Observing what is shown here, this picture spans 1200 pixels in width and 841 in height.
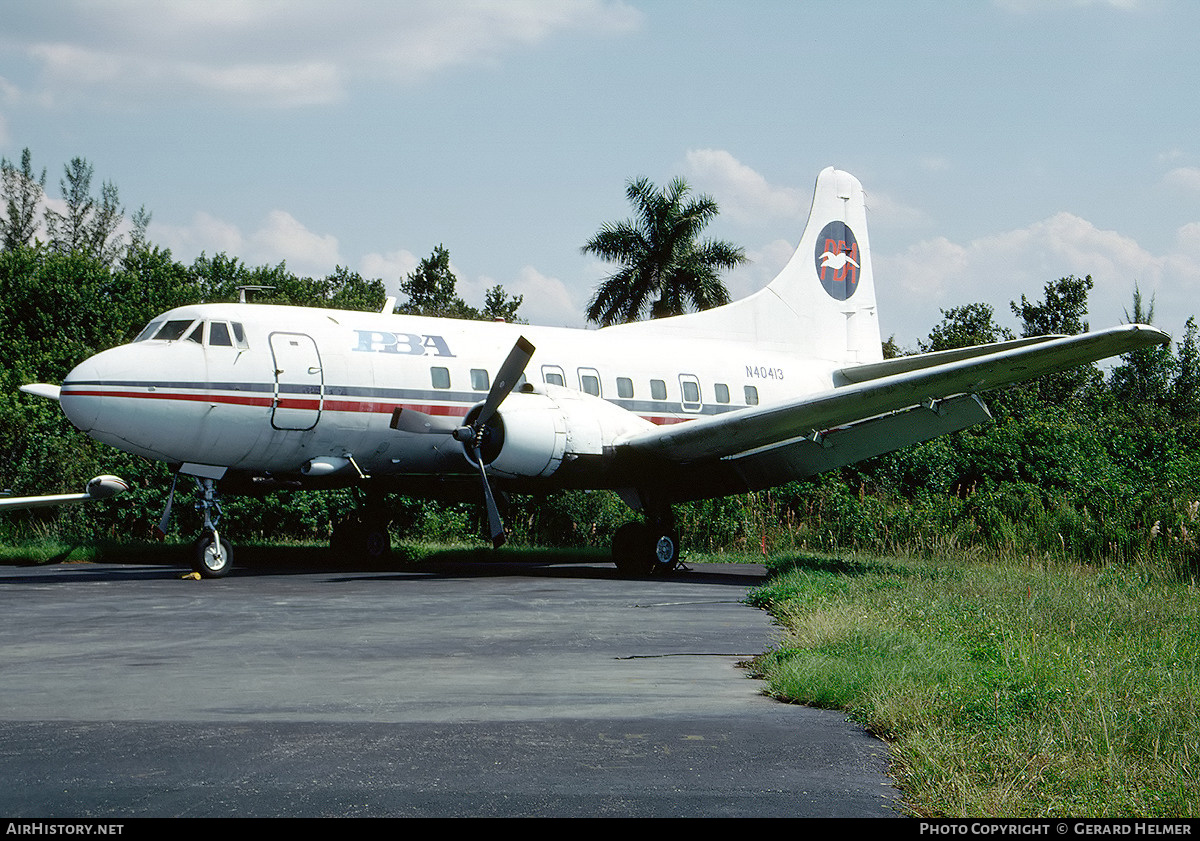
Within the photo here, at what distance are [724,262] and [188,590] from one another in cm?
4188

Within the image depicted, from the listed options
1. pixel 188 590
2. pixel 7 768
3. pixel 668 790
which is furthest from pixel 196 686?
pixel 188 590

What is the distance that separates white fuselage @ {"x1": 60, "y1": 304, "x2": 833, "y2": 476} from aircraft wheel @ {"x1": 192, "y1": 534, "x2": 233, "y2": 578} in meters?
1.23

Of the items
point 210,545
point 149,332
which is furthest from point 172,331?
point 210,545

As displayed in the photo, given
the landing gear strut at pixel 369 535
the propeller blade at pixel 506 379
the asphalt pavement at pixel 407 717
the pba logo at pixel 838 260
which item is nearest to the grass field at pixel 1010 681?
the asphalt pavement at pixel 407 717

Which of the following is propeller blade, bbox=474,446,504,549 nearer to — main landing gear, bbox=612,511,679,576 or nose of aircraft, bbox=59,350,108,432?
main landing gear, bbox=612,511,679,576

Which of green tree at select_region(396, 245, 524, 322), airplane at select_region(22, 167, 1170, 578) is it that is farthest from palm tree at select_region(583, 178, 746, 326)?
airplane at select_region(22, 167, 1170, 578)

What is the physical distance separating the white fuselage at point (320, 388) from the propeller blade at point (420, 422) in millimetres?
131

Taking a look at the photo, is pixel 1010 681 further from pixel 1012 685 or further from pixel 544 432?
pixel 544 432

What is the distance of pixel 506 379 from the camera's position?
18094mm

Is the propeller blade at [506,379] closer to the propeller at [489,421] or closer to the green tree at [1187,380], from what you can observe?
the propeller at [489,421]

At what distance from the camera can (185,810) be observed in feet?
16.8

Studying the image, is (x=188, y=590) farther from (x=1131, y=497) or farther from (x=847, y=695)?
(x=1131, y=497)

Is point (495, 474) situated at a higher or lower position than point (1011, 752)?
higher

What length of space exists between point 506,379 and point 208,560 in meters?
5.19
